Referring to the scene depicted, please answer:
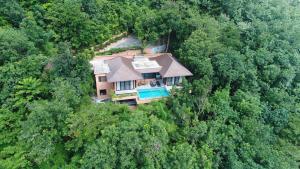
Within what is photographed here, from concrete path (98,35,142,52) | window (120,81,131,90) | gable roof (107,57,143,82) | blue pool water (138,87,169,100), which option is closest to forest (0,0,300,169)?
concrete path (98,35,142,52)

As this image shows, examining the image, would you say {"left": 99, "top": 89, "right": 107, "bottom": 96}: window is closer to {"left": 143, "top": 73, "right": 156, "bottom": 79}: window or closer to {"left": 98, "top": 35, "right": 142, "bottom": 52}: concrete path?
{"left": 143, "top": 73, "right": 156, "bottom": 79}: window

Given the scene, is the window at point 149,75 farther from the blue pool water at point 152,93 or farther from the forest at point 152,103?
the forest at point 152,103

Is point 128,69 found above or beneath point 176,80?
above

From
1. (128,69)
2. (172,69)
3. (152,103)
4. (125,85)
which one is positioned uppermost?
(128,69)

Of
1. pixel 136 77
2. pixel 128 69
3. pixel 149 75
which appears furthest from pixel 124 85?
pixel 149 75

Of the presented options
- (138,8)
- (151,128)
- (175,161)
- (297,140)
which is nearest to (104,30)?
(138,8)

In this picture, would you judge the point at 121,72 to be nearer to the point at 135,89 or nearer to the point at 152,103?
the point at 135,89

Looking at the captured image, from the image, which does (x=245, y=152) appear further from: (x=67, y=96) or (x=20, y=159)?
(x=20, y=159)

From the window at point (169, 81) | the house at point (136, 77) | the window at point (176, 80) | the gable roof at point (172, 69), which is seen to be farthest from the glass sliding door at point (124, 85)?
the window at point (176, 80)
